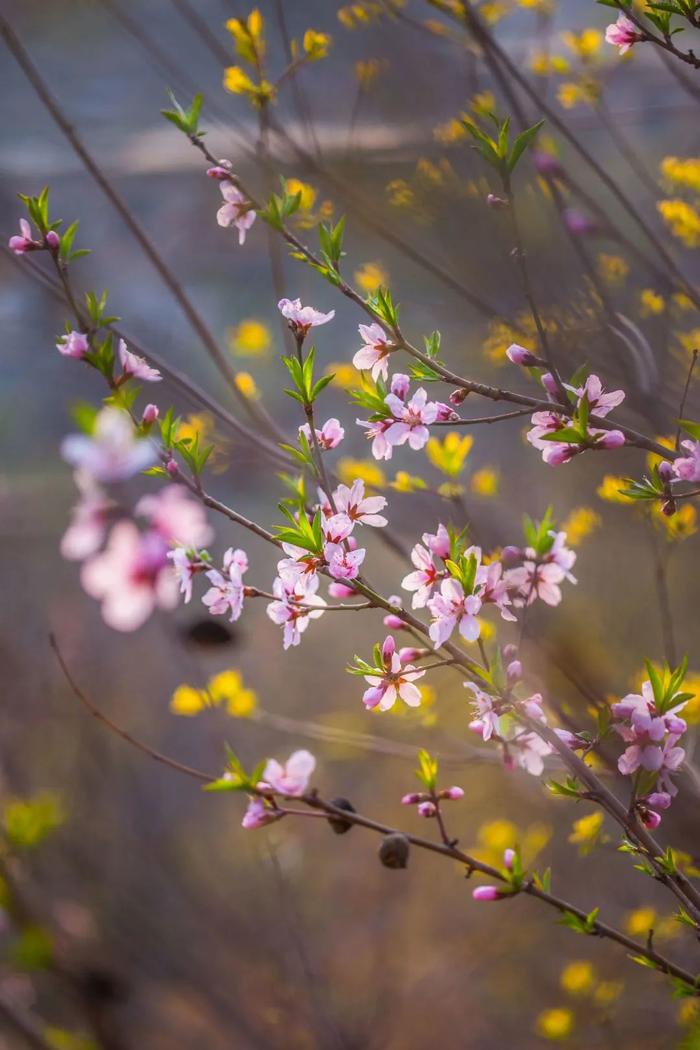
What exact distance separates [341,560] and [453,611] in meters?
0.09

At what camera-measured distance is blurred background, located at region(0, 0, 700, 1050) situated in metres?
1.27

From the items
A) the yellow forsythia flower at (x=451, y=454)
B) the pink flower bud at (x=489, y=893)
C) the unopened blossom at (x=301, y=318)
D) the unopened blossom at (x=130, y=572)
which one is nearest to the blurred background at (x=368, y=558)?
the yellow forsythia flower at (x=451, y=454)

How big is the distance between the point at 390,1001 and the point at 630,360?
193 centimetres

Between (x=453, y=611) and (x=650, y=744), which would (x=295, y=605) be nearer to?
(x=453, y=611)

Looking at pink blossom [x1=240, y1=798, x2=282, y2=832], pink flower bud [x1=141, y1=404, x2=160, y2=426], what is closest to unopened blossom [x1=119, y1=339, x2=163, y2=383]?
pink flower bud [x1=141, y1=404, x2=160, y2=426]

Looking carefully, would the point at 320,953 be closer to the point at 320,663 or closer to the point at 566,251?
the point at 320,663

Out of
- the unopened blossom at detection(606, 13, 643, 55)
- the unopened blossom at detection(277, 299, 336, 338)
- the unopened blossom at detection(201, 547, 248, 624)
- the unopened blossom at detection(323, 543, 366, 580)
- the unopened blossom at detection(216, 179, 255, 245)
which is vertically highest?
the unopened blossom at detection(606, 13, 643, 55)

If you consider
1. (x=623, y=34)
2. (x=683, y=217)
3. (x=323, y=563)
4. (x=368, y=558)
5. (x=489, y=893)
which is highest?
(x=623, y=34)

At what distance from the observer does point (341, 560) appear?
0.55 metres

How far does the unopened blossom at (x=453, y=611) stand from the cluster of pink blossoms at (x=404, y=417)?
11 centimetres

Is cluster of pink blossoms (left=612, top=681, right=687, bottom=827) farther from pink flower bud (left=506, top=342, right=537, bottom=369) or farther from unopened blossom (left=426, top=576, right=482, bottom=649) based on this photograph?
pink flower bud (left=506, top=342, right=537, bottom=369)

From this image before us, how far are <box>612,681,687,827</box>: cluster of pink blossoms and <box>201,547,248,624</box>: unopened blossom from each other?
29 centimetres

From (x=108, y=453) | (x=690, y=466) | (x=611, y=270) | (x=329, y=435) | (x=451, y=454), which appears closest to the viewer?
(x=108, y=453)

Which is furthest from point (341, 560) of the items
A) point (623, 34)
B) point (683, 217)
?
A: point (683, 217)
